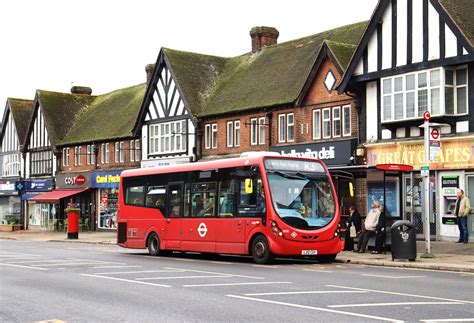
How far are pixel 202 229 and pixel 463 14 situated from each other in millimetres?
12060

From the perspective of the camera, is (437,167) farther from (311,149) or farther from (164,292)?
(164,292)

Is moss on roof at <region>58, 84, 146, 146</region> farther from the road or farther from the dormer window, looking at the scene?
the road

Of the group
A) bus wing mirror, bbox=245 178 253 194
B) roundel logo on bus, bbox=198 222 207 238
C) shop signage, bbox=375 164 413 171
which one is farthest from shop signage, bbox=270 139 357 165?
bus wing mirror, bbox=245 178 253 194

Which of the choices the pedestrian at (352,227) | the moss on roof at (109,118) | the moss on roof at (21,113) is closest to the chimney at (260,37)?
the moss on roof at (109,118)

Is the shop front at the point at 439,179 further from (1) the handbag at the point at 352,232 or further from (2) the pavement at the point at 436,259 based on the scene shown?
(1) the handbag at the point at 352,232

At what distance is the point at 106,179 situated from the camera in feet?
159

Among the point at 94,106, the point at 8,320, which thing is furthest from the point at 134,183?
the point at 94,106

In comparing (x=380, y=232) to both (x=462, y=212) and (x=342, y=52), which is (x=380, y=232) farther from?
(x=342, y=52)

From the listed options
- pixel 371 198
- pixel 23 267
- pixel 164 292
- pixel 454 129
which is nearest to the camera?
pixel 164 292

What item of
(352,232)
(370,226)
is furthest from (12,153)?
(370,226)

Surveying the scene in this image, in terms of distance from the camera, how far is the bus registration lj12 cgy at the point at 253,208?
65.3 feet

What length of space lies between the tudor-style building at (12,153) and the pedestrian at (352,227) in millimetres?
40230

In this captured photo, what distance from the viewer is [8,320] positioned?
10148 millimetres

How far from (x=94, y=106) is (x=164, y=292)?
46.3 metres
